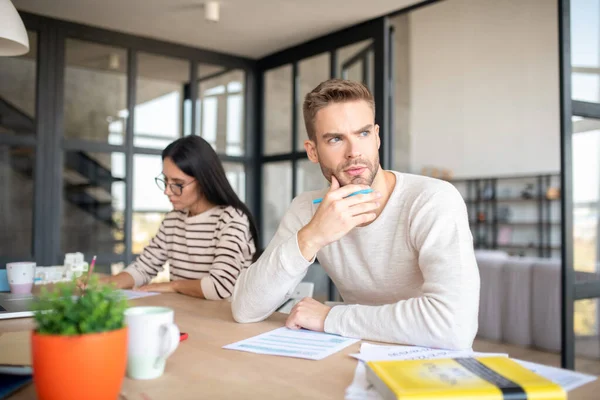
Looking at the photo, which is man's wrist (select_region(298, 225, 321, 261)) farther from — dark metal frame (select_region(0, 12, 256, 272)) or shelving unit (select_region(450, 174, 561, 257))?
shelving unit (select_region(450, 174, 561, 257))

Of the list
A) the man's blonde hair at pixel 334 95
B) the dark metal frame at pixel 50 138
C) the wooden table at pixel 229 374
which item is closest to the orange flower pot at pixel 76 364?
the wooden table at pixel 229 374

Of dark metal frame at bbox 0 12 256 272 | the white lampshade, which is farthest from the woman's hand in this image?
dark metal frame at bbox 0 12 256 272

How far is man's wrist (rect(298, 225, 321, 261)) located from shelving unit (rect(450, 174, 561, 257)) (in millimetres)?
7468

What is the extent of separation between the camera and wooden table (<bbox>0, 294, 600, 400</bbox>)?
81cm

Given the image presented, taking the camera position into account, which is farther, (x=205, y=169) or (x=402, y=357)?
(x=205, y=169)

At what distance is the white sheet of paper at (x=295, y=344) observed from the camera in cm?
104

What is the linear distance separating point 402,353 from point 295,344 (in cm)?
23

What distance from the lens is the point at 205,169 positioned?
229 cm

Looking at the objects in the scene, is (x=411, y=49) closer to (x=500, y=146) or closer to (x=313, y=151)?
(x=500, y=146)

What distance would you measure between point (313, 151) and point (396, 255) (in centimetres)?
42

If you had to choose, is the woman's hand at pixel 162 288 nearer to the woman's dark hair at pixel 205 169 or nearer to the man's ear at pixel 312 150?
the woman's dark hair at pixel 205 169

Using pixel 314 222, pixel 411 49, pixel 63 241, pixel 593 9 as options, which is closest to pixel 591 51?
pixel 593 9

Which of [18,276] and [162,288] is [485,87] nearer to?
[162,288]

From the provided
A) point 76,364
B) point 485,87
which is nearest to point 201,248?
point 76,364
